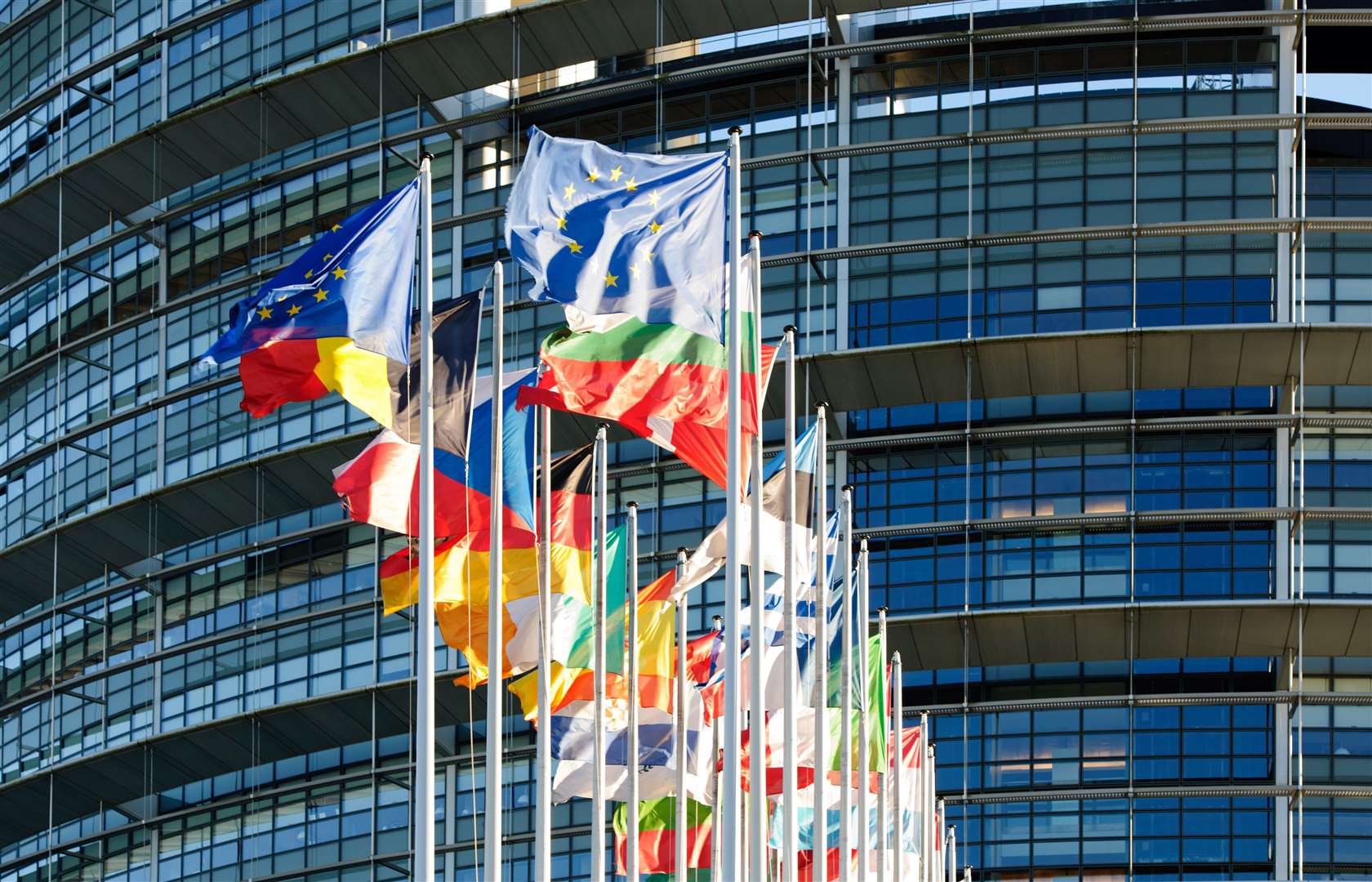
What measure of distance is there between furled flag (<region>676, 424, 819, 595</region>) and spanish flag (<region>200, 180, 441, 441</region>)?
7.26 meters

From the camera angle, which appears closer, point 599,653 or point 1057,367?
point 599,653

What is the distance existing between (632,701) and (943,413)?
91.1ft

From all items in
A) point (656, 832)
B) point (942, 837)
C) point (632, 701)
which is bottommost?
point (656, 832)

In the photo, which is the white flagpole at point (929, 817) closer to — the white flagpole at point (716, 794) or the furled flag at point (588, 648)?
the white flagpole at point (716, 794)

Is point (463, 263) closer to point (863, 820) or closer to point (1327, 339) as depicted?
point (1327, 339)

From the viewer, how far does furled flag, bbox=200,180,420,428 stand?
2544 cm

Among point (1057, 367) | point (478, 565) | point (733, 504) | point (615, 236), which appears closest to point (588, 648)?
point (478, 565)

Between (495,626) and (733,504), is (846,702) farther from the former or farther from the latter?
(495,626)

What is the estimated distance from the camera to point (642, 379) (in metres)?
27.5

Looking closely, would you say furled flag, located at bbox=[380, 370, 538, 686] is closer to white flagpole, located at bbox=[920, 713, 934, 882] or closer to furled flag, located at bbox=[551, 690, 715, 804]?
furled flag, located at bbox=[551, 690, 715, 804]

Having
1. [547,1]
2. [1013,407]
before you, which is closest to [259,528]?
[547,1]

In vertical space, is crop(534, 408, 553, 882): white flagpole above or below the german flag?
below

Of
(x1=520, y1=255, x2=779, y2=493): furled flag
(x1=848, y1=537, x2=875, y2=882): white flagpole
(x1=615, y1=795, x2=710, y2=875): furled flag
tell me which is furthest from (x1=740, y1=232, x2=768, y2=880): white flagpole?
(x1=615, y1=795, x2=710, y2=875): furled flag

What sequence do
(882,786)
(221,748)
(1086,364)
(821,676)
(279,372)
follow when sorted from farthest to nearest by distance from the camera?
(221,748)
(1086,364)
(882,786)
(821,676)
(279,372)
